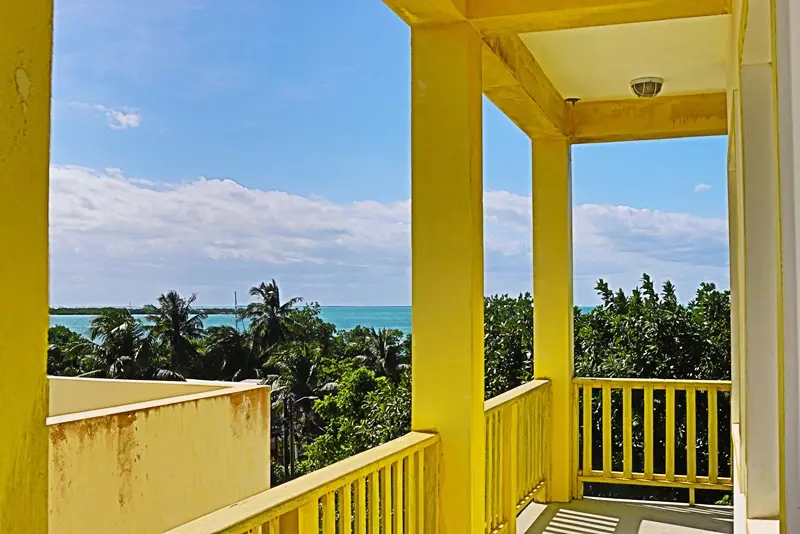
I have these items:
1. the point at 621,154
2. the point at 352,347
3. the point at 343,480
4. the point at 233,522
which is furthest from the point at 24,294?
the point at 621,154

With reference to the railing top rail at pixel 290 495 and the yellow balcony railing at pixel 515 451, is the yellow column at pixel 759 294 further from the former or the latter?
the yellow balcony railing at pixel 515 451

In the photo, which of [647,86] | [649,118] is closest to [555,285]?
[649,118]

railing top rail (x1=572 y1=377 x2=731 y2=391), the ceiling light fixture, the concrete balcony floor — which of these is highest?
the ceiling light fixture

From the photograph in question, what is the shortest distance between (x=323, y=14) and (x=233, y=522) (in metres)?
40.6

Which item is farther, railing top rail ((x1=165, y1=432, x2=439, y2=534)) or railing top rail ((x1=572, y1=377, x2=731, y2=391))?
railing top rail ((x1=572, y1=377, x2=731, y2=391))

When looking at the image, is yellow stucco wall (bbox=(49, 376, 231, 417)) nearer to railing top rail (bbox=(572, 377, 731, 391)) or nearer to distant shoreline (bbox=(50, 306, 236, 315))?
railing top rail (bbox=(572, 377, 731, 391))

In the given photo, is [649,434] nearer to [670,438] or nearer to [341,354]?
[670,438]

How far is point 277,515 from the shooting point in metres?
2.10

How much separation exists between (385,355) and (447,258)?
85.1ft

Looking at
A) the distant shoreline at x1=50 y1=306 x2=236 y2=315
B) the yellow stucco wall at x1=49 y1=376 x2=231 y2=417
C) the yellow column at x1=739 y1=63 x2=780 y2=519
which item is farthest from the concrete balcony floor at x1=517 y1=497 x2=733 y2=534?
the distant shoreline at x1=50 y1=306 x2=236 y2=315

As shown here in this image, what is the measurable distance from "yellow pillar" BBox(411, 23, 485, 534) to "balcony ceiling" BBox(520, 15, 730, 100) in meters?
1.03

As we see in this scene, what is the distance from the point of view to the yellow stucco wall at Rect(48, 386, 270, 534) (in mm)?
4977

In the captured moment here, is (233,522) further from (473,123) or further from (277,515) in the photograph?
(473,123)

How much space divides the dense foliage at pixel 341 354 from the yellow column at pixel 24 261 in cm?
819
